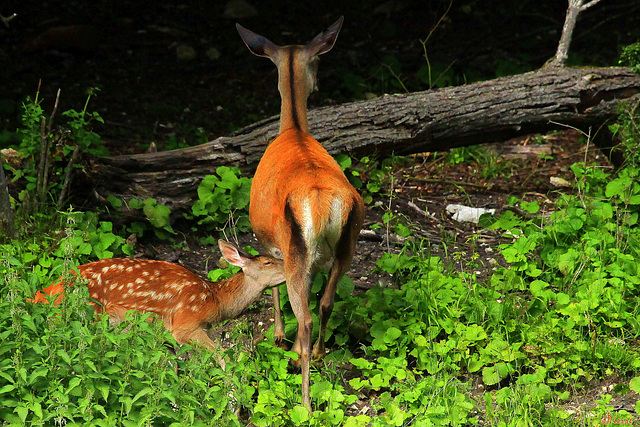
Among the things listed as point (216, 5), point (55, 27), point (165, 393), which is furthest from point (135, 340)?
point (216, 5)

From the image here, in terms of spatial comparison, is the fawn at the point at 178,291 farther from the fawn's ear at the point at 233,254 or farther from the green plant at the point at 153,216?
the green plant at the point at 153,216

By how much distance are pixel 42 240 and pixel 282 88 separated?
6.58 feet

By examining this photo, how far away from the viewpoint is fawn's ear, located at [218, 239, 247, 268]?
16.3 feet

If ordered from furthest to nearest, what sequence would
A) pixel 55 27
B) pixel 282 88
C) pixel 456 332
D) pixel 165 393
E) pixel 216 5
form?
1. pixel 216 5
2. pixel 55 27
3. pixel 282 88
4. pixel 456 332
5. pixel 165 393

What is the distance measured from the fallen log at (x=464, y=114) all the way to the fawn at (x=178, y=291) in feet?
6.50

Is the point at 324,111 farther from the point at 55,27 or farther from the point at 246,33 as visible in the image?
the point at 55,27

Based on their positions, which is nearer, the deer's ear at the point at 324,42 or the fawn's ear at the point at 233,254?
the fawn's ear at the point at 233,254

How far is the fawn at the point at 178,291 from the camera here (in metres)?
4.82

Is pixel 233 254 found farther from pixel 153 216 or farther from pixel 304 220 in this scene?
pixel 153 216

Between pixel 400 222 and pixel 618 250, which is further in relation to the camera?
pixel 400 222

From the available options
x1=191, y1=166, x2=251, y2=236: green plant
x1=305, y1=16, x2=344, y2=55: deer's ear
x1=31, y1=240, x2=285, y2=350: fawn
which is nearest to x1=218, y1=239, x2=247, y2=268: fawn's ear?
x1=31, y1=240, x2=285, y2=350: fawn

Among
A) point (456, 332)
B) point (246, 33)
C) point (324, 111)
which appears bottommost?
point (456, 332)

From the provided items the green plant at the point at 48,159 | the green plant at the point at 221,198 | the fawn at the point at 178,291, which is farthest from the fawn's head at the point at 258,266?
the green plant at the point at 48,159

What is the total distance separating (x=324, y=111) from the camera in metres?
7.20
